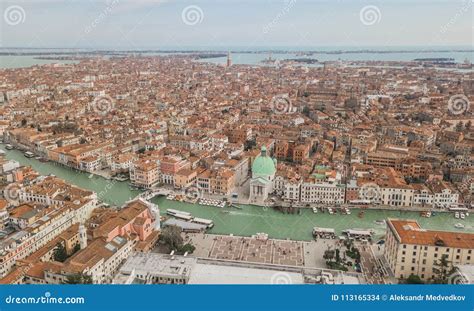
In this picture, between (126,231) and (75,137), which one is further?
(75,137)

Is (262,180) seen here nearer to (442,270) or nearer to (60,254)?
(442,270)

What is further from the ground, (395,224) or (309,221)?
(395,224)

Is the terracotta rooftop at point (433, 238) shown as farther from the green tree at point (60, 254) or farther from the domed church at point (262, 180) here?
the green tree at point (60, 254)

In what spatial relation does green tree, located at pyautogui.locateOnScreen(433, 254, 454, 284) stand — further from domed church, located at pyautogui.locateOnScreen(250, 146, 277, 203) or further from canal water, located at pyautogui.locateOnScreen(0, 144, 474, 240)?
domed church, located at pyautogui.locateOnScreen(250, 146, 277, 203)

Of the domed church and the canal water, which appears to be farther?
the domed church

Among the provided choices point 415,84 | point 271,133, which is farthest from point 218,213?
point 415,84

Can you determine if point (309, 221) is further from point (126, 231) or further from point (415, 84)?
point (415, 84)

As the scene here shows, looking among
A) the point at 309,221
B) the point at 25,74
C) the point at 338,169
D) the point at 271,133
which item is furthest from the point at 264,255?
the point at 25,74

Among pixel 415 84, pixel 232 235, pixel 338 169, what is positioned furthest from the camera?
pixel 415 84

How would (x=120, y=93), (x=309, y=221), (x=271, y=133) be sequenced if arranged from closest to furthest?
(x=309, y=221)
(x=271, y=133)
(x=120, y=93)

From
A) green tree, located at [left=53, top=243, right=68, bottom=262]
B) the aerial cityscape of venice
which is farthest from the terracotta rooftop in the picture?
green tree, located at [left=53, top=243, right=68, bottom=262]
